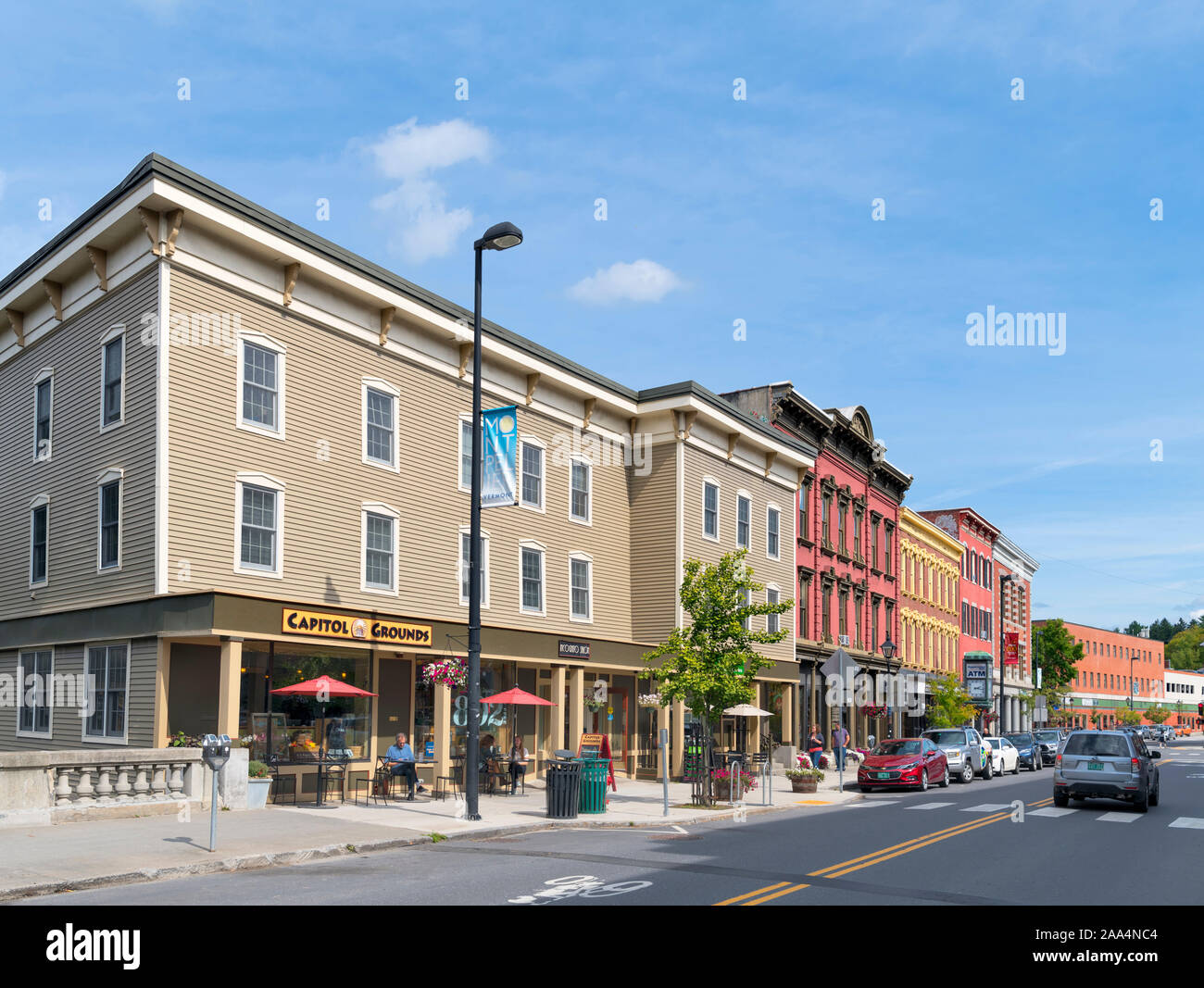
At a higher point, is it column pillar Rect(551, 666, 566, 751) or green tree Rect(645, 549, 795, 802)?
green tree Rect(645, 549, 795, 802)

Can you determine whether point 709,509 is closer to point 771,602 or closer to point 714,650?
point 771,602

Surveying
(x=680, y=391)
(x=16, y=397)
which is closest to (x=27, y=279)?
(x=16, y=397)

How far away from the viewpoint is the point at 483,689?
28984 mm

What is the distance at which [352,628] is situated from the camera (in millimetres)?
23484

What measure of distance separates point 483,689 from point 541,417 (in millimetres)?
7769

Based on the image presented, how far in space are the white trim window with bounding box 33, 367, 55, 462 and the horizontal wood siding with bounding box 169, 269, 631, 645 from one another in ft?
19.5

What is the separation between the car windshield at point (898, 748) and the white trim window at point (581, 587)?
9.15 metres

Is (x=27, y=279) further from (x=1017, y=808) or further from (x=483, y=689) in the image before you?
(x=1017, y=808)

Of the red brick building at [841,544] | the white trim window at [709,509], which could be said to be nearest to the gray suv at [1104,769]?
the white trim window at [709,509]

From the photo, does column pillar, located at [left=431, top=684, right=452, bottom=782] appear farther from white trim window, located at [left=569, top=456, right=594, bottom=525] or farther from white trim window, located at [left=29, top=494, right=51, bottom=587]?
white trim window, located at [left=29, top=494, right=51, bottom=587]

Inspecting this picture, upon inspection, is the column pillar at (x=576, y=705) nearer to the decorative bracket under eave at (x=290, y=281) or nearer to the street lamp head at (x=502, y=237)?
the decorative bracket under eave at (x=290, y=281)

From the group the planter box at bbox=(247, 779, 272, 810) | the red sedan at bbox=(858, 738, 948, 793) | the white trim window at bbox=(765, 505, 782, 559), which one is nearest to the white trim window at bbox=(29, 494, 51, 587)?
the planter box at bbox=(247, 779, 272, 810)

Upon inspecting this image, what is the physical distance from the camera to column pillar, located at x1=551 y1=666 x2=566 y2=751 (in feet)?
96.9
